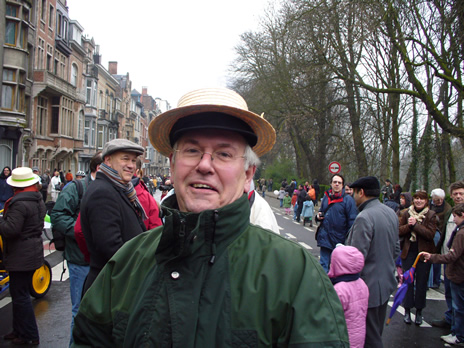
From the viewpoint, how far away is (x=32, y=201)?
494 cm

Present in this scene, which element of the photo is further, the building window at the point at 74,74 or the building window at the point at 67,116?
the building window at the point at 74,74

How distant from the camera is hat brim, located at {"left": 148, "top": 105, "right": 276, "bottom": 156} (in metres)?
1.77

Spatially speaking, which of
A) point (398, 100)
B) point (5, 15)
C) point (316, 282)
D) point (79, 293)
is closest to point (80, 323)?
point (316, 282)

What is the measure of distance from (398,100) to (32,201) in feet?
58.9

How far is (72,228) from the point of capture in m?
4.43

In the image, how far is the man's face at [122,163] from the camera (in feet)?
12.3

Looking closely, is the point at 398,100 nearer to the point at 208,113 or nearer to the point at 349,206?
the point at 349,206

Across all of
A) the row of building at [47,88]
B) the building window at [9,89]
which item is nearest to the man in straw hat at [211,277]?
the row of building at [47,88]

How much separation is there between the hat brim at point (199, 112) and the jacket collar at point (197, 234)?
0.42 m

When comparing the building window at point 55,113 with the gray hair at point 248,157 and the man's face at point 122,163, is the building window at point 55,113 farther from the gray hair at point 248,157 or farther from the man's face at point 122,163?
the gray hair at point 248,157

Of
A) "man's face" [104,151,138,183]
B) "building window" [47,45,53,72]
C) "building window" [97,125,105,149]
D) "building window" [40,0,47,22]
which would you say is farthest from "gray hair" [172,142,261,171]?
"building window" [97,125,105,149]

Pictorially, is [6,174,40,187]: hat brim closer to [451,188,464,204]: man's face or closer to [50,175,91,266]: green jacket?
[50,175,91,266]: green jacket

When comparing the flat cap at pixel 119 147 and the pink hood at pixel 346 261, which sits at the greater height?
the flat cap at pixel 119 147

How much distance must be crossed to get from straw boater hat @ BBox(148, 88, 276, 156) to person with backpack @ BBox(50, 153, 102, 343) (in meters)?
2.56
